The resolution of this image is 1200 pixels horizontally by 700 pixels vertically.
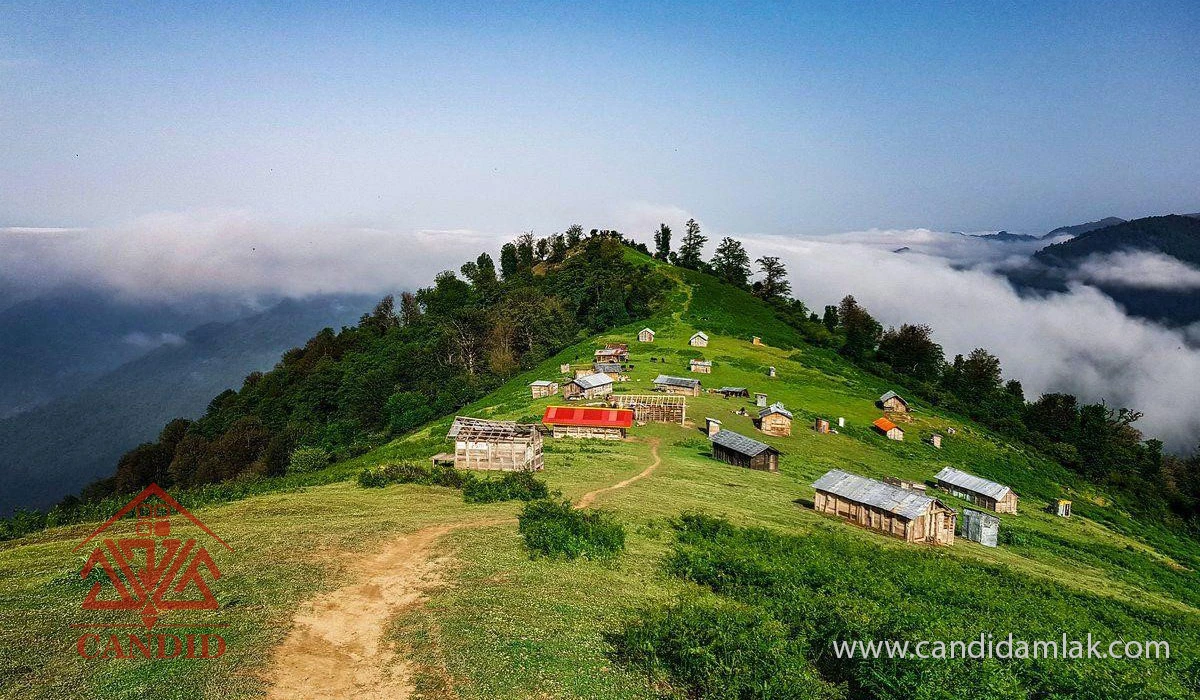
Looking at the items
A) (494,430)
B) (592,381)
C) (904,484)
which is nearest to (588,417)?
(494,430)

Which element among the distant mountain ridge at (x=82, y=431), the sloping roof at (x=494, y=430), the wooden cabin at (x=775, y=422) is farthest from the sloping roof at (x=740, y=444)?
the distant mountain ridge at (x=82, y=431)

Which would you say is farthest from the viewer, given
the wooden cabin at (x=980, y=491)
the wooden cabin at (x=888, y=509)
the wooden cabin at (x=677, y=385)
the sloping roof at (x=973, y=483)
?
the wooden cabin at (x=677, y=385)

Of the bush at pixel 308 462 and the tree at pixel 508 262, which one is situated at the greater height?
the tree at pixel 508 262

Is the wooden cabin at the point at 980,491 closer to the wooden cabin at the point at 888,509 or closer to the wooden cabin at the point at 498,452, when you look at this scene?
the wooden cabin at the point at 888,509

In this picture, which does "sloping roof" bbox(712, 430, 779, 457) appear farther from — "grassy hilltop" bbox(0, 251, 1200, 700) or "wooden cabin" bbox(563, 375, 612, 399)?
"wooden cabin" bbox(563, 375, 612, 399)

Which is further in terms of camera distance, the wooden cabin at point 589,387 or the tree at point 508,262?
the tree at point 508,262

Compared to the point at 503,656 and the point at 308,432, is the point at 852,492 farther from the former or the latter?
the point at 308,432

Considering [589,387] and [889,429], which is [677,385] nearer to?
[589,387]

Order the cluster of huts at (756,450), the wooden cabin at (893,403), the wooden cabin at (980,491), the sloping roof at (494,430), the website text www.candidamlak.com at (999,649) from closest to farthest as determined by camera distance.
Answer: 1. the website text www.candidamlak.com at (999,649)
2. the cluster of huts at (756,450)
3. the sloping roof at (494,430)
4. the wooden cabin at (980,491)
5. the wooden cabin at (893,403)
